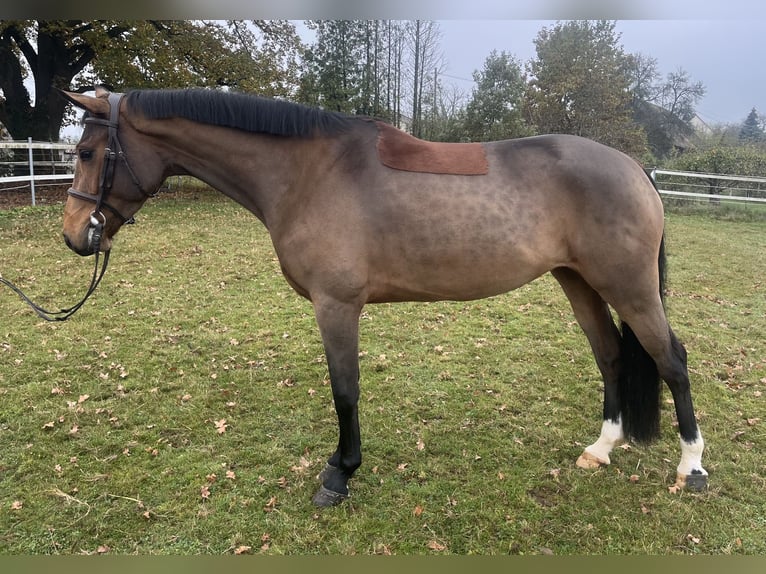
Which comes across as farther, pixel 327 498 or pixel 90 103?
pixel 327 498

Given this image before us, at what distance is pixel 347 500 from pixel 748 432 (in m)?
3.19

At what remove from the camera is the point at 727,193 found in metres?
17.2

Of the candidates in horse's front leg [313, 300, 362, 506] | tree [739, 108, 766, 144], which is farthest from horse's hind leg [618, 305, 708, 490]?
tree [739, 108, 766, 144]

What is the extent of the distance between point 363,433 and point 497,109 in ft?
50.6

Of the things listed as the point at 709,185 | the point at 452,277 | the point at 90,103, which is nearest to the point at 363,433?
the point at 452,277

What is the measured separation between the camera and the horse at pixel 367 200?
2588 millimetres

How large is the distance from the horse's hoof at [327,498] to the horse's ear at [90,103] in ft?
8.47

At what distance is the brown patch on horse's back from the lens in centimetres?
267

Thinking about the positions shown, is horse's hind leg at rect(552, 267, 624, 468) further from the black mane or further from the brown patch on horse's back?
the black mane

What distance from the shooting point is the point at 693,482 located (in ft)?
9.52

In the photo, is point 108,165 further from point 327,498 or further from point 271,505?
point 327,498

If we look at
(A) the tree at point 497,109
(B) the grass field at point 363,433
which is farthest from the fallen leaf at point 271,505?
(A) the tree at point 497,109

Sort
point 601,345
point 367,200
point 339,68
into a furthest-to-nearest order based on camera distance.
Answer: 1. point 339,68
2. point 601,345
3. point 367,200

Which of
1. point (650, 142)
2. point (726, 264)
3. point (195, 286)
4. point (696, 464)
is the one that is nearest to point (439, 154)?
point (696, 464)
